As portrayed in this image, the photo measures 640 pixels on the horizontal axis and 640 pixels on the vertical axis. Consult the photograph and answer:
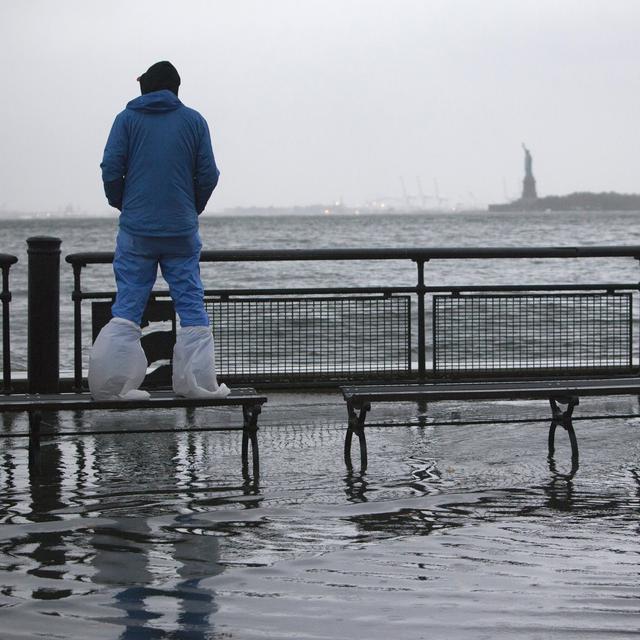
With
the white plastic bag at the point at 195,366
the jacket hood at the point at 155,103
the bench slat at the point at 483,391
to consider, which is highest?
the jacket hood at the point at 155,103

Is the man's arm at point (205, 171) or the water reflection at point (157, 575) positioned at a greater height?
the man's arm at point (205, 171)

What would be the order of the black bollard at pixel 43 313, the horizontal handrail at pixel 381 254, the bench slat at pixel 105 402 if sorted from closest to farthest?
the bench slat at pixel 105 402 → the horizontal handrail at pixel 381 254 → the black bollard at pixel 43 313

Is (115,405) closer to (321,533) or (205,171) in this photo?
(205,171)

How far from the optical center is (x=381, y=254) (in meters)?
9.29

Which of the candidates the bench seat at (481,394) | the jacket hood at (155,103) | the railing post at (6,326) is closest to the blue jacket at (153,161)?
the jacket hood at (155,103)

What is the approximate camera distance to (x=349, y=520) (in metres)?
5.57

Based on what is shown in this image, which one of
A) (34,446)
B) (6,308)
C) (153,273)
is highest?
(153,273)

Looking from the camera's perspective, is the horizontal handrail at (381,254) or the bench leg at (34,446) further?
the horizontal handrail at (381,254)

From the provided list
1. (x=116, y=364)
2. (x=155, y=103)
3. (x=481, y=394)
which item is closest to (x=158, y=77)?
(x=155, y=103)

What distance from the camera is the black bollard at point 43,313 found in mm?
9086

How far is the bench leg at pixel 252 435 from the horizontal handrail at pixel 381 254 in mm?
2086

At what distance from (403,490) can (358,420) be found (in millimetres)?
811

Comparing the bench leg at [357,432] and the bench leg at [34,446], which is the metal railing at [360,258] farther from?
the bench leg at [34,446]

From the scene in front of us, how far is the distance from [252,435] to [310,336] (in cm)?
295
